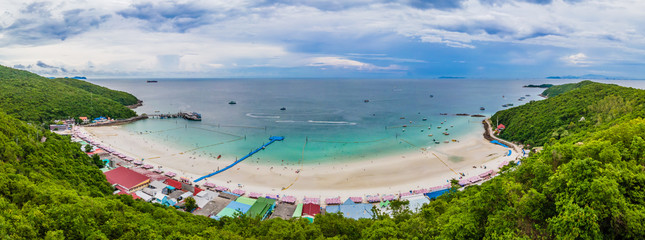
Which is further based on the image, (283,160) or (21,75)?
(21,75)

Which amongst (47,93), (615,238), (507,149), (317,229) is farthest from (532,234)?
(47,93)

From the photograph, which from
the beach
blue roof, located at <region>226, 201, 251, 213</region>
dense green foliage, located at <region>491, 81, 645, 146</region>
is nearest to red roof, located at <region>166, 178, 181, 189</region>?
the beach

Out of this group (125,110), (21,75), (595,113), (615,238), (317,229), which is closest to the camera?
(615,238)

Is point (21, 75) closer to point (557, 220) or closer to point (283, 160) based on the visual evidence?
point (283, 160)

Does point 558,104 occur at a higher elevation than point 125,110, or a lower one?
higher

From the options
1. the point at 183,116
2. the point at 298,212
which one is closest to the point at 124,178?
the point at 298,212

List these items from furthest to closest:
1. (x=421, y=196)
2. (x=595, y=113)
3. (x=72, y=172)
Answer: (x=595, y=113), (x=421, y=196), (x=72, y=172)

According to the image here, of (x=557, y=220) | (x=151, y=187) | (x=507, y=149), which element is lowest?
(x=151, y=187)
